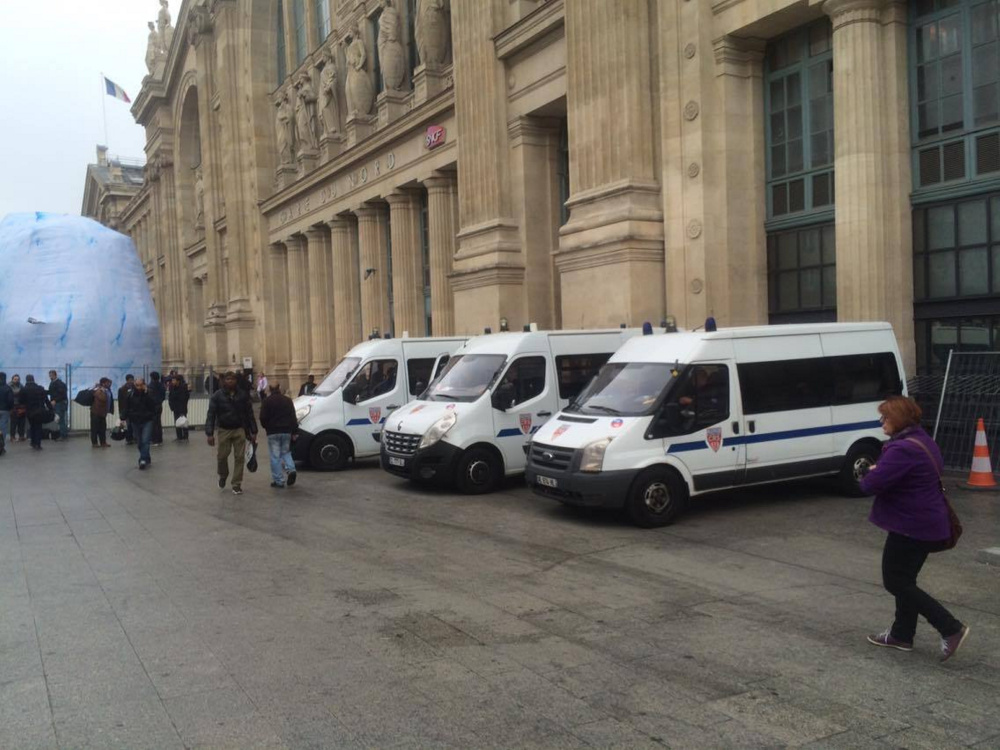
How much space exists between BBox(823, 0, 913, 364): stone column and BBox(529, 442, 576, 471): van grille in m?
6.02

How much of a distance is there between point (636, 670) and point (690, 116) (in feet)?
40.8

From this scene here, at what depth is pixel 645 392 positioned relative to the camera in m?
9.70

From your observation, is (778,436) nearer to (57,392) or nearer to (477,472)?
(477,472)

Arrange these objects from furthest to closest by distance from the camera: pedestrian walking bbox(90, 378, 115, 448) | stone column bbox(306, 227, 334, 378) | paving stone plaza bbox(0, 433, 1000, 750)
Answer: stone column bbox(306, 227, 334, 378) < pedestrian walking bbox(90, 378, 115, 448) < paving stone plaza bbox(0, 433, 1000, 750)

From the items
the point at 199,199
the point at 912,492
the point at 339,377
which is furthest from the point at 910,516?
the point at 199,199

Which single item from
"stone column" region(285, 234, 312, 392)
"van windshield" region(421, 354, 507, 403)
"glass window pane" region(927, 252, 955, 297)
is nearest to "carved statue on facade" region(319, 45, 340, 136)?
"stone column" region(285, 234, 312, 392)

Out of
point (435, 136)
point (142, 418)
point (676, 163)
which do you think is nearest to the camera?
point (676, 163)

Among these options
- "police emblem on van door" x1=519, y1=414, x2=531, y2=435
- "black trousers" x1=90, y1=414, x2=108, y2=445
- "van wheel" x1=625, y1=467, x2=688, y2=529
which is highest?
"police emblem on van door" x1=519, y1=414, x2=531, y2=435

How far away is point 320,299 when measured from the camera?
35312 mm

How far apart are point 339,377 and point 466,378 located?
11.7 ft

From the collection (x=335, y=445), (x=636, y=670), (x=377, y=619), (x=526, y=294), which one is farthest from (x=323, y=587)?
(x=526, y=294)

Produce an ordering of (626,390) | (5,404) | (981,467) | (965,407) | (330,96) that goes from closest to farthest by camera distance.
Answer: (626,390)
(981,467)
(965,407)
(5,404)
(330,96)

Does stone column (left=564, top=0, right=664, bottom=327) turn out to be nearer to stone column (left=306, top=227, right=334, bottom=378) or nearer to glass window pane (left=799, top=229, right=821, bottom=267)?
glass window pane (left=799, top=229, right=821, bottom=267)

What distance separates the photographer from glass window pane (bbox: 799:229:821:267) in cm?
1466
